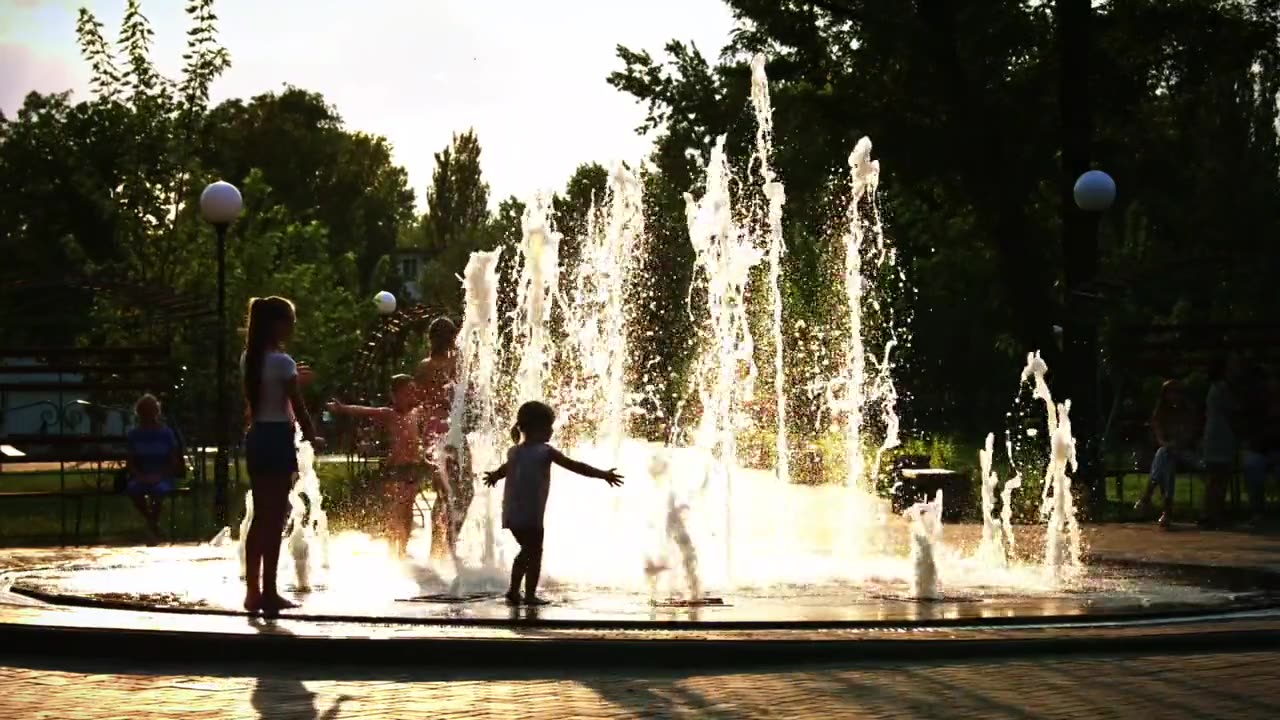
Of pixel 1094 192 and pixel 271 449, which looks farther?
pixel 1094 192

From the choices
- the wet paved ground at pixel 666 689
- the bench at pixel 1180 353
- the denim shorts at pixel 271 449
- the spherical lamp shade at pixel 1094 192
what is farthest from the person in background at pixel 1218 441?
the denim shorts at pixel 271 449

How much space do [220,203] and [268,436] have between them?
1044 cm

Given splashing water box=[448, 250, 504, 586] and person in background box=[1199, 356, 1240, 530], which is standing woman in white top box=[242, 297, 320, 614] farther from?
person in background box=[1199, 356, 1240, 530]

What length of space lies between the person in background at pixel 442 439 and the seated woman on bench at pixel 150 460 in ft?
16.9

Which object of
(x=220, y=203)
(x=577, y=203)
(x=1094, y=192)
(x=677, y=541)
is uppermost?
(x=577, y=203)

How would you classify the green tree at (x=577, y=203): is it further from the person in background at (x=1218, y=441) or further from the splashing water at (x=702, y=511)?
the person in background at (x=1218, y=441)

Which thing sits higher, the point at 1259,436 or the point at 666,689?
the point at 1259,436

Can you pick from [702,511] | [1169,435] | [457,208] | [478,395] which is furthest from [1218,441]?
[457,208]

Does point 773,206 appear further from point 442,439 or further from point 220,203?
point 442,439

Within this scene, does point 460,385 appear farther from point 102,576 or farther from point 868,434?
point 868,434

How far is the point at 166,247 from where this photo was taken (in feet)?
111

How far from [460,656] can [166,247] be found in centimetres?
2659

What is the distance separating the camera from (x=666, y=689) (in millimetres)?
7715

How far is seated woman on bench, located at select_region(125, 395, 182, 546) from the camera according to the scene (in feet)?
59.5
